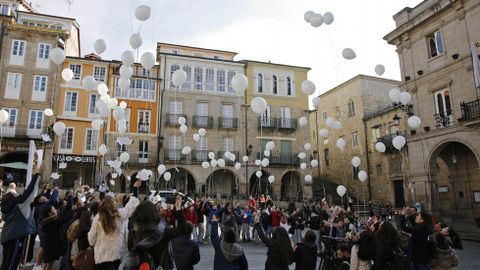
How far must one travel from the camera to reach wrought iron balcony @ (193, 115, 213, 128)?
91.6 ft

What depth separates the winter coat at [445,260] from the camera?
504 centimetres

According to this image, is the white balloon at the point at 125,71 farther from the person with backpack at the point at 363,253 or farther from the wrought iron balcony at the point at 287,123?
the wrought iron balcony at the point at 287,123

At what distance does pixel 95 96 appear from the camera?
27.2 meters

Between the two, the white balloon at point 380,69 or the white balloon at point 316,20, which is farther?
the white balloon at point 380,69

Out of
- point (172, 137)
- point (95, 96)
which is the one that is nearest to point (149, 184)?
point (172, 137)

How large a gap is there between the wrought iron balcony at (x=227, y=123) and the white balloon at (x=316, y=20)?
18.9 metres

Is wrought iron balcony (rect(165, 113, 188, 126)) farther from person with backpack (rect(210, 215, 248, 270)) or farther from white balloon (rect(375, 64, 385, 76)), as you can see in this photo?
person with backpack (rect(210, 215, 248, 270))

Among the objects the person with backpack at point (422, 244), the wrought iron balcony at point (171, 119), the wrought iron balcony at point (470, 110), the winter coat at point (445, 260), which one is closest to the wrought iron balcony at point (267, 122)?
the wrought iron balcony at point (171, 119)

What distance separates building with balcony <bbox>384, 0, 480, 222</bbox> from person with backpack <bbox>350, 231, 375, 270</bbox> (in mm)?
12958

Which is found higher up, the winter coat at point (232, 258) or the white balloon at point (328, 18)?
the white balloon at point (328, 18)

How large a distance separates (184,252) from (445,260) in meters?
4.07

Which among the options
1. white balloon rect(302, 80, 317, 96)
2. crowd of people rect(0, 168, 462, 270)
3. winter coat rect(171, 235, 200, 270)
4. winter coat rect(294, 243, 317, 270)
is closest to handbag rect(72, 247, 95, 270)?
crowd of people rect(0, 168, 462, 270)

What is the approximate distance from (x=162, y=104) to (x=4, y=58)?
12.3 meters

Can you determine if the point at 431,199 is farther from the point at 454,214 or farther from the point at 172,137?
the point at 172,137
